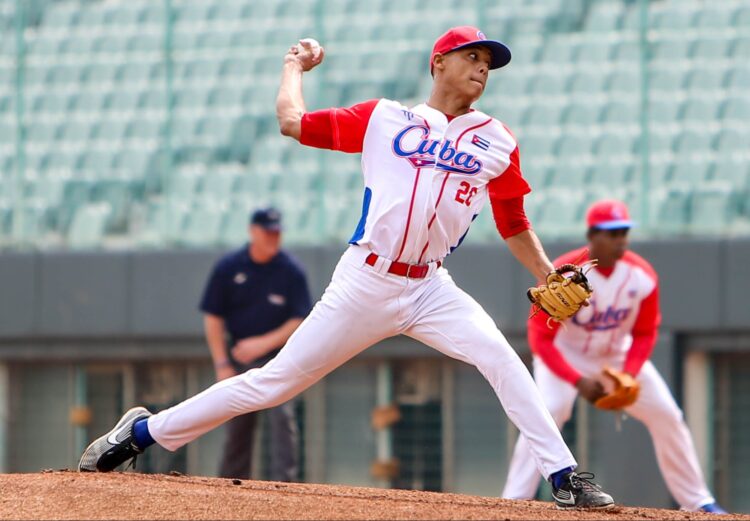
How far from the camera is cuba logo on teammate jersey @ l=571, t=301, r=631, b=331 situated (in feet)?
25.3

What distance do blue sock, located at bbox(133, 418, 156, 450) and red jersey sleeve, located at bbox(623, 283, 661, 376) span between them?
110 inches

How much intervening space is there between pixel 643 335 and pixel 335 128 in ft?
9.32

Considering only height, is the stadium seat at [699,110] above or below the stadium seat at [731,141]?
above

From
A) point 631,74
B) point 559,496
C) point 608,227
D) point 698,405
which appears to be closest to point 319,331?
point 559,496

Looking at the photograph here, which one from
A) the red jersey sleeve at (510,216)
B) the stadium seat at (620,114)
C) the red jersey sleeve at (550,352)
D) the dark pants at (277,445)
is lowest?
the dark pants at (277,445)

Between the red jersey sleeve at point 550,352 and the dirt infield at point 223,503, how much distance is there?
56.9 inches

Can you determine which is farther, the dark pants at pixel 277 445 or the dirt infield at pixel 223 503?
the dark pants at pixel 277 445

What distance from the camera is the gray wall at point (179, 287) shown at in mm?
9500

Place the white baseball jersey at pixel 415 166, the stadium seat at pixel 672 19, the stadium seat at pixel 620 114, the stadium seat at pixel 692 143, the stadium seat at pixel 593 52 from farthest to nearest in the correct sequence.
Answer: the stadium seat at pixel 593 52 < the stadium seat at pixel 672 19 < the stadium seat at pixel 620 114 < the stadium seat at pixel 692 143 < the white baseball jersey at pixel 415 166

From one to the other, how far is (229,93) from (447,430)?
3.28 metres

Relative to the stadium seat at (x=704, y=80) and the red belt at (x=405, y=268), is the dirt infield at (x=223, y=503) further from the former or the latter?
the stadium seat at (x=704, y=80)

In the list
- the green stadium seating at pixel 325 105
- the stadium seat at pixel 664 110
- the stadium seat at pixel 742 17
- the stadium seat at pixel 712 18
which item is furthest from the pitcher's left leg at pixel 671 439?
the stadium seat at pixel 712 18

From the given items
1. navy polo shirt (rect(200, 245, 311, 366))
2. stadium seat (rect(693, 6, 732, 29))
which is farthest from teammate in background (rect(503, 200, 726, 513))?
stadium seat (rect(693, 6, 732, 29))

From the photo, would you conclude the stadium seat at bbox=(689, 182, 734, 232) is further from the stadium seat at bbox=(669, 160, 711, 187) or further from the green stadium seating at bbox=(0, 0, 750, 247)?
the stadium seat at bbox=(669, 160, 711, 187)
